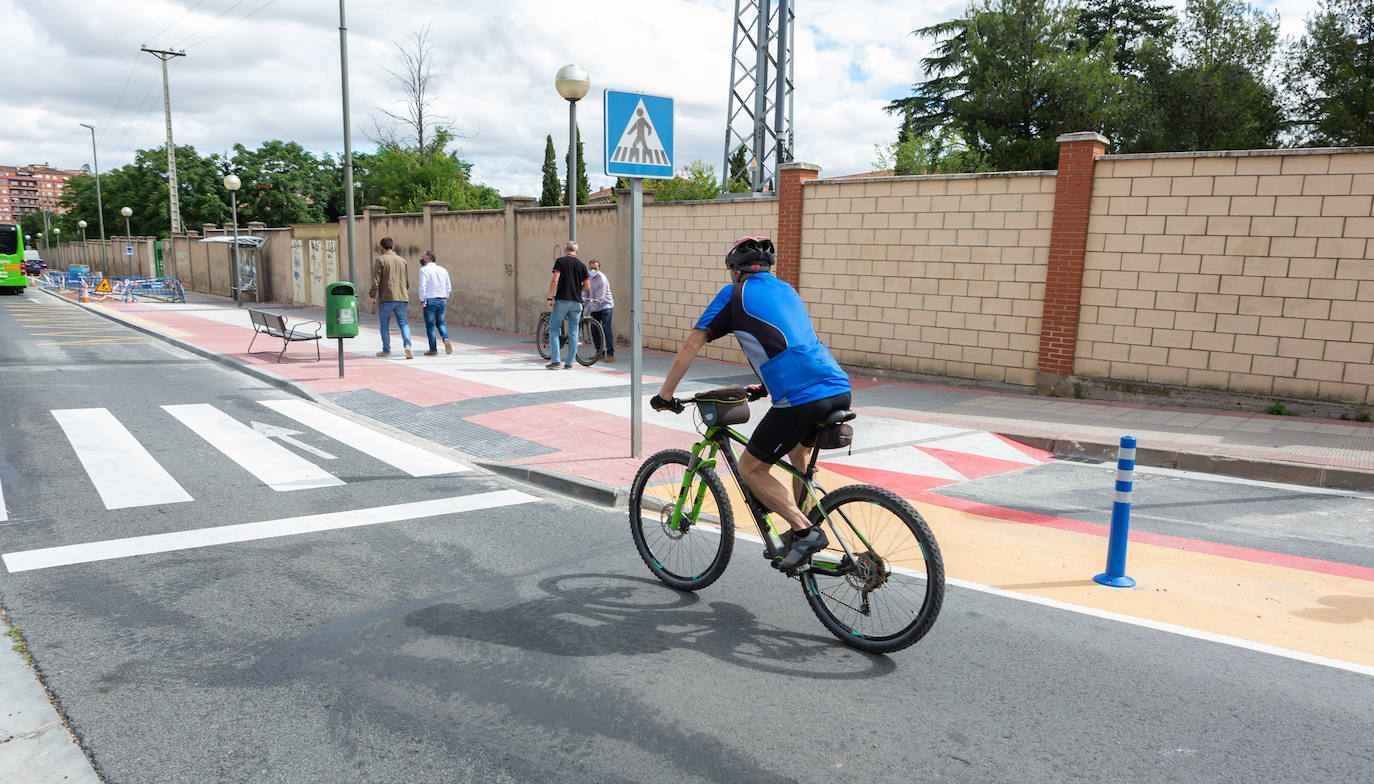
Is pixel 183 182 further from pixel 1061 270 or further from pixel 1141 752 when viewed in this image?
pixel 1141 752

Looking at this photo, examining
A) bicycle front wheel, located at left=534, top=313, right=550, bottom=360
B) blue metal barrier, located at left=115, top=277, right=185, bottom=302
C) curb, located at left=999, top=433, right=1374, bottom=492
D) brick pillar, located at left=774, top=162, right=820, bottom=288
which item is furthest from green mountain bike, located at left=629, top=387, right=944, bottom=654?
blue metal barrier, located at left=115, top=277, right=185, bottom=302

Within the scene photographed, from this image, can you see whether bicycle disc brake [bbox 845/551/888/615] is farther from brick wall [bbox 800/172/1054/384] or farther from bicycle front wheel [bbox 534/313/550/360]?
bicycle front wheel [bbox 534/313/550/360]

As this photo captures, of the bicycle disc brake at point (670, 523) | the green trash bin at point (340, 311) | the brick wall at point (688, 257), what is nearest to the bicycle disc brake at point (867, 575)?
the bicycle disc brake at point (670, 523)

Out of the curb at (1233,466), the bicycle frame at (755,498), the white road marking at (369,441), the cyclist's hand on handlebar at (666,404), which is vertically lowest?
the white road marking at (369,441)

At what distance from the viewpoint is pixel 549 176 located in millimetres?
51625

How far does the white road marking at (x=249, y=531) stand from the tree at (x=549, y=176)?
45264mm

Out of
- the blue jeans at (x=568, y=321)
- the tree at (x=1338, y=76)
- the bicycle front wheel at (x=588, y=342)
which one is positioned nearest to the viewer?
the blue jeans at (x=568, y=321)

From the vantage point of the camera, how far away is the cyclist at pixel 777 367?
3990 millimetres

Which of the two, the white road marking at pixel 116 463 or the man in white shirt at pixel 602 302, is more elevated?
the man in white shirt at pixel 602 302

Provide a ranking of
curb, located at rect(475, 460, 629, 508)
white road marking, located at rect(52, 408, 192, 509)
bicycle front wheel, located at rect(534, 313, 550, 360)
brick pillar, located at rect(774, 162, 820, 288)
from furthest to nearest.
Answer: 1. bicycle front wheel, located at rect(534, 313, 550, 360)
2. brick pillar, located at rect(774, 162, 820, 288)
3. curb, located at rect(475, 460, 629, 508)
4. white road marking, located at rect(52, 408, 192, 509)

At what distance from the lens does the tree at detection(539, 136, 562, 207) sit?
50344 mm

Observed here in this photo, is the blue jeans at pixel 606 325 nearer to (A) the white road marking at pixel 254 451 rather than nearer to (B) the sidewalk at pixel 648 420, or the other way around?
(B) the sidewalk at pixel 648 420

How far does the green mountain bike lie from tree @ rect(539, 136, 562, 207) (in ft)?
154

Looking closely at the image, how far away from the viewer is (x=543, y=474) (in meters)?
7.13
